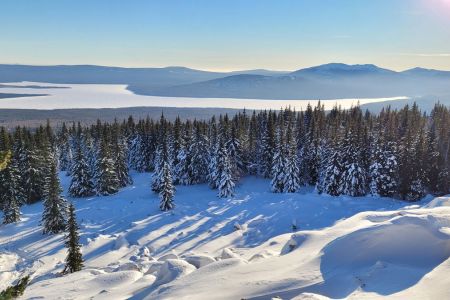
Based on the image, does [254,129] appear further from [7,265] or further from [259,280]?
[259,280]

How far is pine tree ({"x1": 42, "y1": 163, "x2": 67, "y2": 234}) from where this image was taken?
44.2m

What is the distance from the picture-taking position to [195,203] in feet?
181

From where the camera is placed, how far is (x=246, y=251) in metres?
31.6

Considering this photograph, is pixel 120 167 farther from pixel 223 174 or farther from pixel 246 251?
pixel 246 251

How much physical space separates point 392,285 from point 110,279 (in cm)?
1516

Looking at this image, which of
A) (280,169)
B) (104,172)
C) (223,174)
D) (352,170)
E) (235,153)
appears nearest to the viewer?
(352,170)

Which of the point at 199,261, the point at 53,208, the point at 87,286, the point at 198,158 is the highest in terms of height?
the point at 198,158

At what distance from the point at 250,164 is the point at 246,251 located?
40.7 meters

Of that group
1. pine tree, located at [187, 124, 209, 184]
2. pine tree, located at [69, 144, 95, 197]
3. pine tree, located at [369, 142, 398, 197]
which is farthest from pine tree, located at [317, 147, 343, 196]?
pine tree, located at [69, 144, 95, 197]

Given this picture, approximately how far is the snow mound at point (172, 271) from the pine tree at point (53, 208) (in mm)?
27988

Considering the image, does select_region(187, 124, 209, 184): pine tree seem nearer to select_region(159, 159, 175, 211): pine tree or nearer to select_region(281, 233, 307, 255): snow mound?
select_region(159, 159, 175, 211): pine tree

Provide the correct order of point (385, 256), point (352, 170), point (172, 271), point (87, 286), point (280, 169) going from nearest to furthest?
point (385, 256) → point (172, 271) → point (87, 286) → point (352, 170) → point (280, 169)

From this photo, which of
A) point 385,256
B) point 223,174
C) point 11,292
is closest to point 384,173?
point 223,174

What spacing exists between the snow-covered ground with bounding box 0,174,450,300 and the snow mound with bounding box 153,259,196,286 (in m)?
0.07
